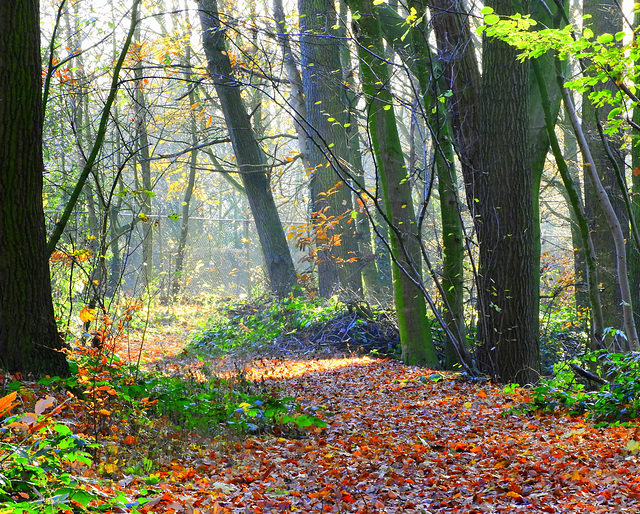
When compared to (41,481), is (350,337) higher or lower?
lower

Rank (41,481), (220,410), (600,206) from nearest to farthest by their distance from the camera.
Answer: (41,481) < (220,410) < (600,206)

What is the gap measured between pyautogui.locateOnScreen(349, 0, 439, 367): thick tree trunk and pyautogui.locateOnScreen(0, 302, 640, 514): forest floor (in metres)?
2.56

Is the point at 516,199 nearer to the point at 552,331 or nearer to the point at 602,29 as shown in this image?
the point at 552,331

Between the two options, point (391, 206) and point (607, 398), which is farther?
point (391, 206)

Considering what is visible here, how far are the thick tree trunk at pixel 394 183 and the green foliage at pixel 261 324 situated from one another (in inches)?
108

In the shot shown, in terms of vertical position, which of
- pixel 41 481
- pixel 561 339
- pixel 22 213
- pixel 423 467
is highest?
pixel 22 213

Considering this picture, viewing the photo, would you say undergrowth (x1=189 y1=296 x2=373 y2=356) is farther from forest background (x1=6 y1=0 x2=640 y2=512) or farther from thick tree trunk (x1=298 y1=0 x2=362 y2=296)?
thick tree trunk (x1=298 y1=0 x2=362 y2=296)

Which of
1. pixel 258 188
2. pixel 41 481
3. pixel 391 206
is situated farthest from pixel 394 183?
pixel 41 481

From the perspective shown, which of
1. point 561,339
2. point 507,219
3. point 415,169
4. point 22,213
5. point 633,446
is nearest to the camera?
point 633,446

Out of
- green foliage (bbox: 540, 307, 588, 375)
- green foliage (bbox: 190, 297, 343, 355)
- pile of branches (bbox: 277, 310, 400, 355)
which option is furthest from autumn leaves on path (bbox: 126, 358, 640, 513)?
green foliage (bbox: 190, 297, 343, 355)

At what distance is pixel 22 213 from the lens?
4.55 meters

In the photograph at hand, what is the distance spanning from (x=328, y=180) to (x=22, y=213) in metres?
7.90

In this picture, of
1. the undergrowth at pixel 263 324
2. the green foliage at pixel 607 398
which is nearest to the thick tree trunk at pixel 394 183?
the undergrowth at pixel 263 324

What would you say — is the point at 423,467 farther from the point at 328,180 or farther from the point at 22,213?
the point at 328,180
